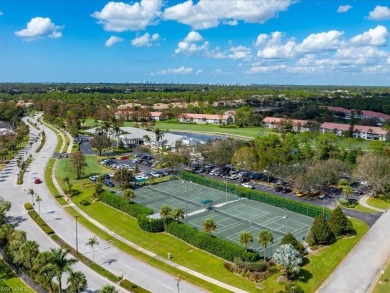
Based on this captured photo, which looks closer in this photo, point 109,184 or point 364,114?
point 109,184

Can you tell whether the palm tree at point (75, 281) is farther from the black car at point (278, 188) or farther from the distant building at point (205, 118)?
the distant building at point (205, 118)

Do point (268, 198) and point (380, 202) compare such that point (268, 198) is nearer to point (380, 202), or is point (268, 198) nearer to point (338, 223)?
point (338, 223)

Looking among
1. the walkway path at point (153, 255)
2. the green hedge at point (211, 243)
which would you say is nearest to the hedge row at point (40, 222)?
the walkway path at point (153, 255)

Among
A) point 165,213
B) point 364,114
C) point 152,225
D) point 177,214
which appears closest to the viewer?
point 177,214

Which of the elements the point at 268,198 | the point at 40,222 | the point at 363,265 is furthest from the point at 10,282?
the point at 268,198

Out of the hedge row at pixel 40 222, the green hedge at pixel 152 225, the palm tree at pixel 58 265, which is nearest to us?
the palm tree at pixel 58 265

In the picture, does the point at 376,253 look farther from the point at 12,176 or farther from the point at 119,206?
the point at 12,176

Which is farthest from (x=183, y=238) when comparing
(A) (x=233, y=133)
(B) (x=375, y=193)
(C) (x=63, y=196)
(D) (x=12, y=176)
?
(A) (x=233, y=133)
